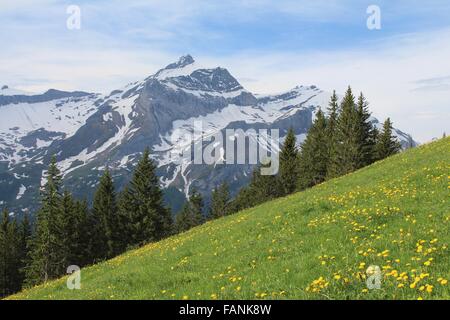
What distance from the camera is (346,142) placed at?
7444 cm

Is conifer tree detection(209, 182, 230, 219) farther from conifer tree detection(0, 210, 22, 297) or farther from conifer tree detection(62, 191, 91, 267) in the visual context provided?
conifer tree detection(62, 191, 91, 267)

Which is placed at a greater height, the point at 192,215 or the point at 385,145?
the point at 385,145

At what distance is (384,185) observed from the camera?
23812 millimetres

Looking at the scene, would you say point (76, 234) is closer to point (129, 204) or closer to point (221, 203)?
point (129, 204)

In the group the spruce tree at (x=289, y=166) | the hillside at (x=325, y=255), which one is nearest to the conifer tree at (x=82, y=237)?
the spruce tree at (x=289, y=166)

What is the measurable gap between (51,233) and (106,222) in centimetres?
988

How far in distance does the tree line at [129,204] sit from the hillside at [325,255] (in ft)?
122

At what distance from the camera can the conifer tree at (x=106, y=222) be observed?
71.7 meters

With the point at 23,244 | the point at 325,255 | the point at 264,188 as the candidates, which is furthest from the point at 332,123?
the point at 325,255

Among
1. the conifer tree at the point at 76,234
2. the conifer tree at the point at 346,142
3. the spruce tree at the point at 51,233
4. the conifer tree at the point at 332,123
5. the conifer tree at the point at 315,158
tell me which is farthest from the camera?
the conifer tree at the point at 315,158

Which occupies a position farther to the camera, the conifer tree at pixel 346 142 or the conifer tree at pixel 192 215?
the conifer tree at pixel 192 215

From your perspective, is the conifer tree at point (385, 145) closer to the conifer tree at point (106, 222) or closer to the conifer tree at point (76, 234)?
the conifer tree at point (106, 222)
